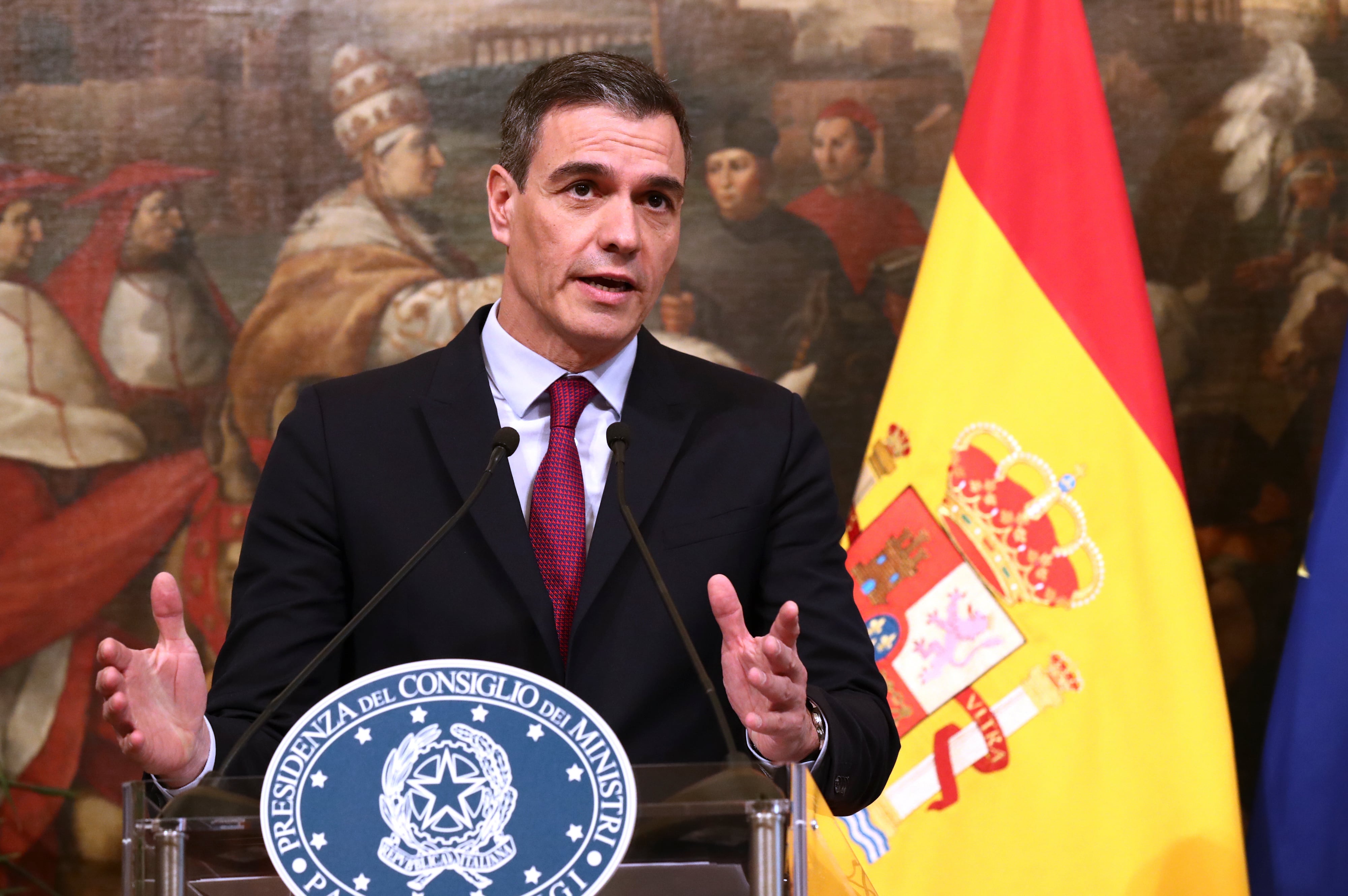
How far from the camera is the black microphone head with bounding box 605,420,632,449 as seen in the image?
5.46 feet

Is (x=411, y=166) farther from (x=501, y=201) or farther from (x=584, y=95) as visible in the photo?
(x=584, y=95)

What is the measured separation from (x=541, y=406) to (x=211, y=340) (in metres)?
2.20

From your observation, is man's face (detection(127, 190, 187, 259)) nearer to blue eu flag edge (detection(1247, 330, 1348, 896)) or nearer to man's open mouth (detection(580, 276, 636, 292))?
man's open mouth (detection(580, 276, 636, 292))

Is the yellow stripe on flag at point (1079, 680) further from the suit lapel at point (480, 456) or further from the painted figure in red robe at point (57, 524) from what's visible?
the painted figure in red robe at point (57, 524)

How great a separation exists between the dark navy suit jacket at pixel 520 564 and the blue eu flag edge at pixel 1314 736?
1726 mm

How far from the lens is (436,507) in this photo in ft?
6.46

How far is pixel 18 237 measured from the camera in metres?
3.87

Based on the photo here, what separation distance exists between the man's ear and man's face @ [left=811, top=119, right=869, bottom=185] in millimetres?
1949

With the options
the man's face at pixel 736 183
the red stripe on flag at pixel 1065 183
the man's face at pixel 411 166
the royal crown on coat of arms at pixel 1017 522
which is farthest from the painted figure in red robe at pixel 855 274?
the man's face at pixel 411 166

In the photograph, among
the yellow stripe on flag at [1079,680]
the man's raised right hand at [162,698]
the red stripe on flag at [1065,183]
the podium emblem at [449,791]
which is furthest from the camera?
the red stripe on flag at [1065,183]

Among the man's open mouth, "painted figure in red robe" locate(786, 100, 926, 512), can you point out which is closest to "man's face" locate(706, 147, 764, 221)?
"painted figure in red robe" locate(786, 100, 926, 512)

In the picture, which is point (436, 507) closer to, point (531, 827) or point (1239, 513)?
point (531, 827)

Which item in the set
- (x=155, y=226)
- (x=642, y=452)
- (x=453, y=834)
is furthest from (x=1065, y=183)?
(x=453, y=834)

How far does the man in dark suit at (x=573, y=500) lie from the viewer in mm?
1857
